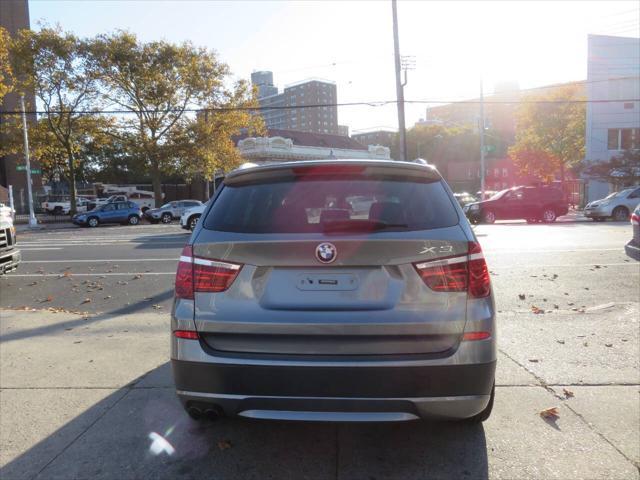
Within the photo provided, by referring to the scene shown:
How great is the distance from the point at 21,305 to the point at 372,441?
6.56 m

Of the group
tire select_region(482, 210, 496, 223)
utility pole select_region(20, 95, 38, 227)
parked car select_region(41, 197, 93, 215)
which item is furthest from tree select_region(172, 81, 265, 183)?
tire select_region(482, 210, 496, 223)

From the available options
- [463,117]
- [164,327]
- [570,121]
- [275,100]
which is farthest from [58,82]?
[463,117]

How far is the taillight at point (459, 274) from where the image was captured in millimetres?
2646

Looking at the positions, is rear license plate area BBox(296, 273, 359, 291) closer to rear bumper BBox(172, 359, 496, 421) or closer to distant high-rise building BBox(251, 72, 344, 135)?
rear bumper BBox(172, 359, 496, 421)

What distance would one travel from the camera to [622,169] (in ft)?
112

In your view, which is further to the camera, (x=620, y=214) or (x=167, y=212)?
(x=167, y=212)

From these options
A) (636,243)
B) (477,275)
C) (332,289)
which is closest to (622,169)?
(636,243)

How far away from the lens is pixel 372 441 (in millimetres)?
3262

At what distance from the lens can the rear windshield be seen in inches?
109

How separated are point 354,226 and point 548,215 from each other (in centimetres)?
2306

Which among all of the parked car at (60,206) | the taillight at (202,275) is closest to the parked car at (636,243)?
the taillight at (202,275)

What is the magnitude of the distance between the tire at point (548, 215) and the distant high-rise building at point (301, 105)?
37.2ft

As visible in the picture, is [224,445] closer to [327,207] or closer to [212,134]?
[327,207]

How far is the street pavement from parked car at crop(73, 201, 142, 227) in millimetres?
26788
